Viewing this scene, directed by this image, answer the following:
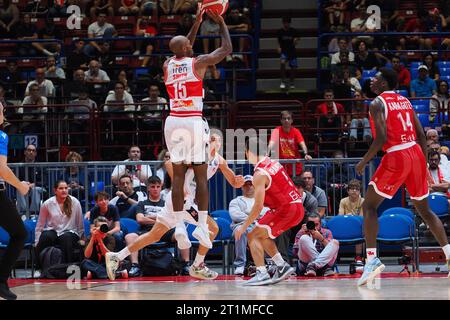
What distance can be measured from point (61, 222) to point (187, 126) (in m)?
3.68

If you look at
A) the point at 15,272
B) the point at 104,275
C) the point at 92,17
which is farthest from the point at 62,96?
the point at 104,275

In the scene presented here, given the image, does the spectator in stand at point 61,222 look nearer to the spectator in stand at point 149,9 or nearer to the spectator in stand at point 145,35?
the spectator in stand at point 145,35

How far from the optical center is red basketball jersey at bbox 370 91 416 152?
10469 millimetres

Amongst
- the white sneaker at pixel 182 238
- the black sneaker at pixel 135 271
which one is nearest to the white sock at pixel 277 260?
the white sneaker at pixel 182 238

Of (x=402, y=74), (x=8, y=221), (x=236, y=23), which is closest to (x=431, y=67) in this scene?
(x=402, y=74)

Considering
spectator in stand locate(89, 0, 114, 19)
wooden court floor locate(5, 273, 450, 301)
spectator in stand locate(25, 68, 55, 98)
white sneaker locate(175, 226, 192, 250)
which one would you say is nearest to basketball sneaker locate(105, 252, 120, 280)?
wooden court floor locate(5, 273, 450, 301)

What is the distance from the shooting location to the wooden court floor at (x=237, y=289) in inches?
388

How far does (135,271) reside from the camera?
43.8ft

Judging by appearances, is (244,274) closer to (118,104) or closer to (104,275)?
(104,275)

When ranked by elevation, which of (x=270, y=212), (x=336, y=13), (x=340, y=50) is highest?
(x=336, y=13)

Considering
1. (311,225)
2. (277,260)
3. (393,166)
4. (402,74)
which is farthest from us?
(402,74)

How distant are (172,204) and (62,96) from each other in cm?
880

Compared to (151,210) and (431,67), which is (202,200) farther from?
(431,67)

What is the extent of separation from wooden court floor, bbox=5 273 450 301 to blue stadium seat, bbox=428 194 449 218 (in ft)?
5.91
